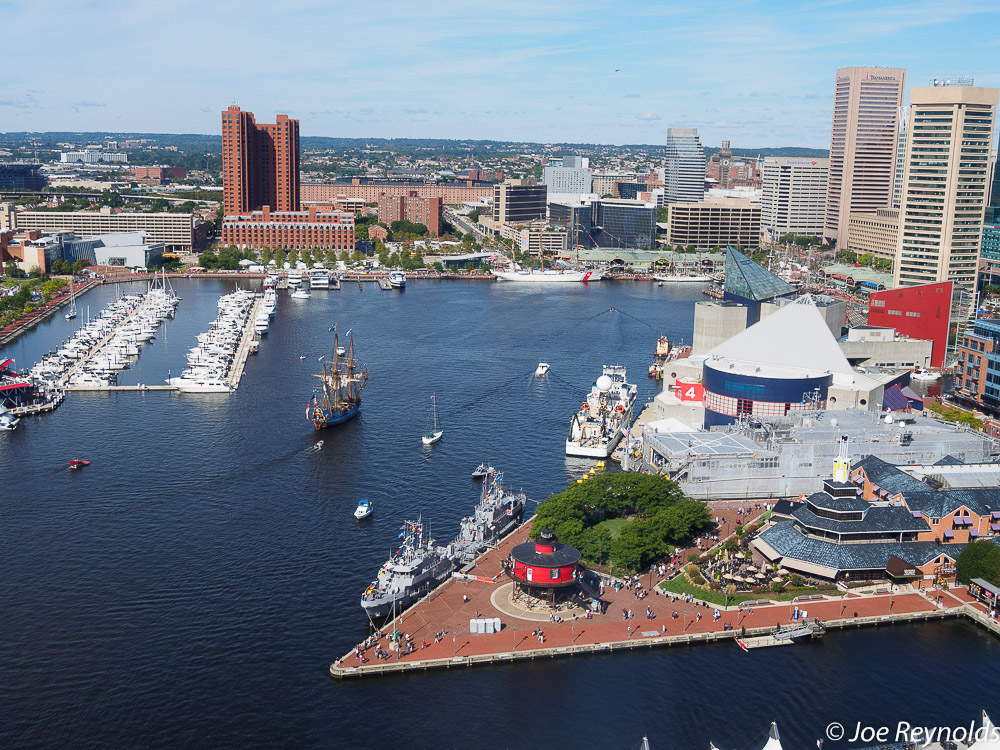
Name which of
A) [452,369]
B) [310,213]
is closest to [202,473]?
[452,369]

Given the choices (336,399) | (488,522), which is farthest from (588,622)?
(336,399)

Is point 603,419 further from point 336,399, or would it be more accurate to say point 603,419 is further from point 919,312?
point 919,312

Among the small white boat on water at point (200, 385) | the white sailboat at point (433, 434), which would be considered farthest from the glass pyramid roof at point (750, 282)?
the small white boat on water at point (200, 385)

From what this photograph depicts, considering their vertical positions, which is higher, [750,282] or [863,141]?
[863,141]

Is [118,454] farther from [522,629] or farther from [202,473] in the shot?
[522,629]

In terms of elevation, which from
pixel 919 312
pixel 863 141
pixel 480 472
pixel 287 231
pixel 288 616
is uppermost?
pixel 863 141

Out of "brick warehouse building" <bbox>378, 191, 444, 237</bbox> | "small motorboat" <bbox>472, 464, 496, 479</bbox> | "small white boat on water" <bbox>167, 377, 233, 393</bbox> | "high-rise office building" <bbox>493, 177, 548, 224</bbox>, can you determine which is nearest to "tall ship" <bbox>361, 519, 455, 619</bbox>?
"small motorboat" <bbox>472, 464, 496, 479</bbox>
